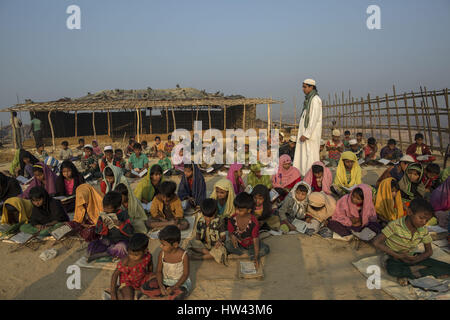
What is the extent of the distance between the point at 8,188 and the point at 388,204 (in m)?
6.39

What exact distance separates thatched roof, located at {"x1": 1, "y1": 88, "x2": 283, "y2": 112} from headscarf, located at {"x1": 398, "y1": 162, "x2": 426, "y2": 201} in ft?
36.8

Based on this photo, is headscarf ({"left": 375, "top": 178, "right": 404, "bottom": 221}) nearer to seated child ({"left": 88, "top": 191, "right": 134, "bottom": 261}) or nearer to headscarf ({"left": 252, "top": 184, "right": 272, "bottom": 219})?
headscarf ({"left": 252, "top": 184, "right": 272, "bottom": 219})

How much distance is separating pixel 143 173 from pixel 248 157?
3137mm

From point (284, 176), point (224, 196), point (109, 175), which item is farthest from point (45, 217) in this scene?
point (284, 176)

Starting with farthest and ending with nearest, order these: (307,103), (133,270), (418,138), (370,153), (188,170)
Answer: (370,153) → (418,138) → (307,103) → (188,170) → (133,270)

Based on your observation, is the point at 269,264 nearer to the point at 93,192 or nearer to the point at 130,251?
the point at 130,251

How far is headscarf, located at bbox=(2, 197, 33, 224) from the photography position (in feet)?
13.7

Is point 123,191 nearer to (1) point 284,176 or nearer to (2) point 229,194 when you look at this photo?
(2) point 229,194

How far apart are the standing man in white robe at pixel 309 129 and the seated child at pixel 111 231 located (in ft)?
13.1

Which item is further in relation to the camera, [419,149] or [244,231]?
[419,149]

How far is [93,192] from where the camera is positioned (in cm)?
434

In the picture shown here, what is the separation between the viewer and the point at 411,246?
10.2 ft
